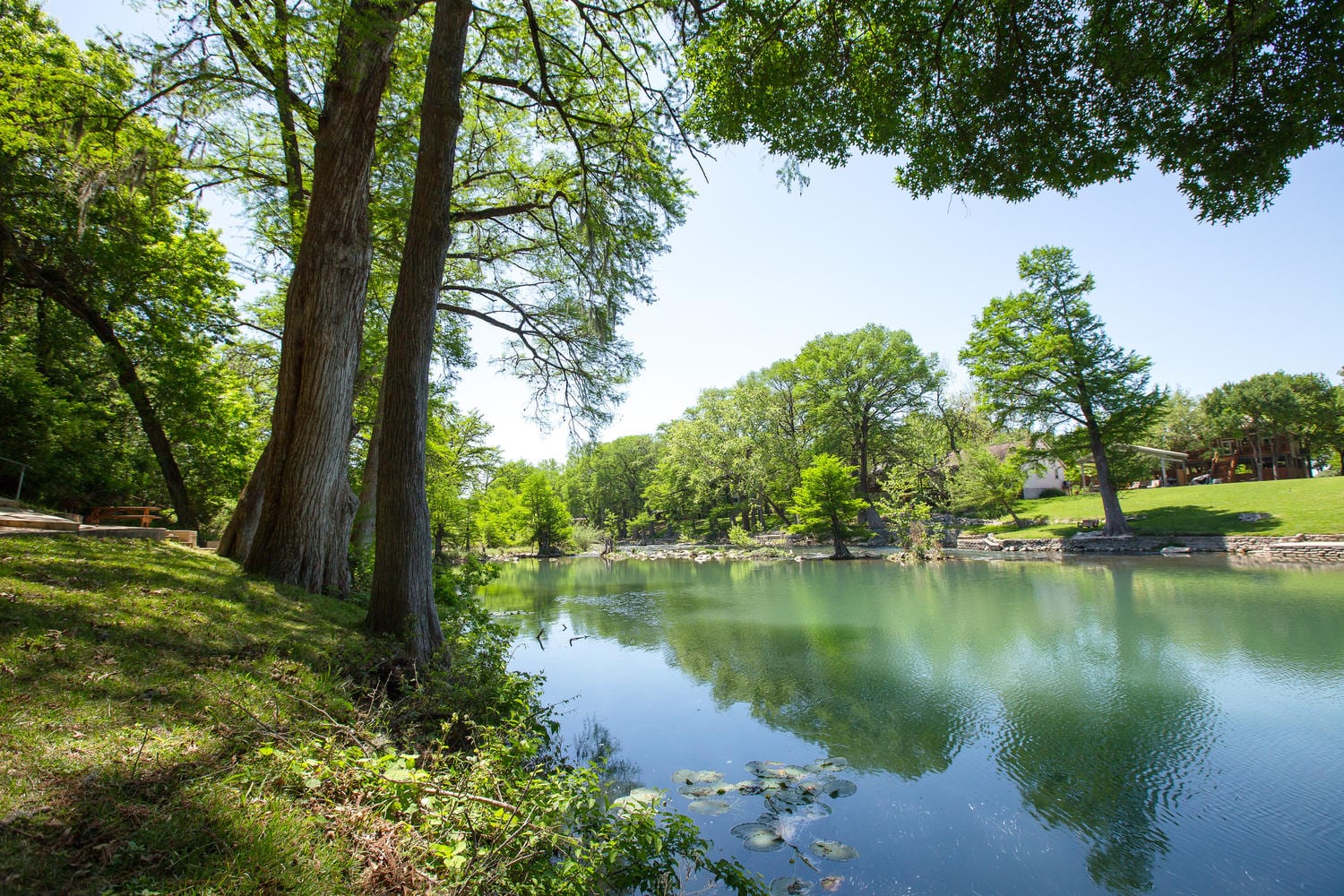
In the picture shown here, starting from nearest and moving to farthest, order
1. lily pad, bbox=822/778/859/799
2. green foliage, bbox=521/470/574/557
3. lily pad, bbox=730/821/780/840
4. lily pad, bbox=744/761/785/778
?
lily pad, bbox=730/821/780/840 → lily pad, bbox=822/778/859/799 → lily pad, bbox=744/761/785/778 → green foliage, bbox=521/470/574/557

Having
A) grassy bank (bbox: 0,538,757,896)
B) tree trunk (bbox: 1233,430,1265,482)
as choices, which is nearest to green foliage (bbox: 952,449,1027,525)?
tree trunk (bbox: 1233,430,1265,482)

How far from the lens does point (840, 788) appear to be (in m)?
5.01

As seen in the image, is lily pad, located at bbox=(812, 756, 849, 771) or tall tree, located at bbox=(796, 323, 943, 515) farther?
tall tree, located at bbox=(796, 323, 943, 515)

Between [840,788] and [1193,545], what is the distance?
24.9 m

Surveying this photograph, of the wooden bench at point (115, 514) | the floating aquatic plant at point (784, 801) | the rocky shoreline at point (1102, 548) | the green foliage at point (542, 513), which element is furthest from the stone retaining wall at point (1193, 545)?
the wooden bench at point (115, 514)

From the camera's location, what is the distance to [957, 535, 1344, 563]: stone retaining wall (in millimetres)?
18141

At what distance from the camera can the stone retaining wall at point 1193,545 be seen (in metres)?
18.1

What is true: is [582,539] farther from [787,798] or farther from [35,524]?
[787,798]

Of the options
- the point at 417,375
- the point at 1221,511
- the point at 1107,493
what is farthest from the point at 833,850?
the point at 1221,511

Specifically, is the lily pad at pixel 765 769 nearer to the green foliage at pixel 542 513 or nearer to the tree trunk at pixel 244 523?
the tree trunk at pixel 244 523

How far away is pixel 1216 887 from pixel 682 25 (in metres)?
7.83

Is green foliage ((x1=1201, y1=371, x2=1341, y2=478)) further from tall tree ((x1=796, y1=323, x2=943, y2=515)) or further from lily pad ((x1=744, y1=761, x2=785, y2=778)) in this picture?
lily pad ((x1=744, y1=761, x2=785, y2=778))

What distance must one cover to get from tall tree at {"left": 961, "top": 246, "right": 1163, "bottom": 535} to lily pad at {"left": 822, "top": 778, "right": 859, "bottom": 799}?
2528 centimetres

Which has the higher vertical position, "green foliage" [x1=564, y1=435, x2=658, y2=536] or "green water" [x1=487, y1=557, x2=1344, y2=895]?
"green foliage" [x1=564, y1=435, x2=658, y2=536]
